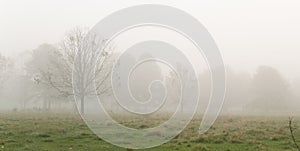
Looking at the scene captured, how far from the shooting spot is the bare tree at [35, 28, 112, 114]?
1606 inches

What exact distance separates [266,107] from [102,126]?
66.6 m

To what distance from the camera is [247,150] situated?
1602cm

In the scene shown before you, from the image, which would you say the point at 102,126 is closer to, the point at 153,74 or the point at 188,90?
the point at 188,90

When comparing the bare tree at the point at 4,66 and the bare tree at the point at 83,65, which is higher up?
the bare tree at the point at 4,66

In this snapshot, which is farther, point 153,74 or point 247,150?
point 153,74

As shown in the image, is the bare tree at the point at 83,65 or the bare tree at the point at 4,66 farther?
the bare tree at the point at 4,66

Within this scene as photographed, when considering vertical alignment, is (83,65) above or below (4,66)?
below

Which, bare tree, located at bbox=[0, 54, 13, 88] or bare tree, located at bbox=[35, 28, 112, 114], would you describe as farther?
bare tree, located at bbox=[0, 54, 13, 88]

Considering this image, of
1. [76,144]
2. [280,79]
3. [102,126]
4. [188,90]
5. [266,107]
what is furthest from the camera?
[280,79]

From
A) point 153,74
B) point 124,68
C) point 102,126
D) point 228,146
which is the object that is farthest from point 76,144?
point 153,74

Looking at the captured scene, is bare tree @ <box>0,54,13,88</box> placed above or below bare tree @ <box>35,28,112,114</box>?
above

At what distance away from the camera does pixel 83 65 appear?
138 ft

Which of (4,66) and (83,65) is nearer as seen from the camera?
(83,65)

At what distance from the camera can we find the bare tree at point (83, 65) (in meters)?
40.8
